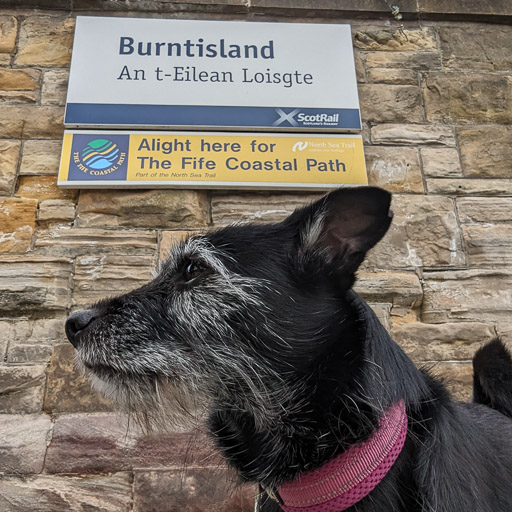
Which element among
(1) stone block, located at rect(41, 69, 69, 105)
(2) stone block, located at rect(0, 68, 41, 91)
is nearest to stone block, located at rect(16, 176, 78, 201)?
(1) stone block, located at rect(41, 69, 69, 105)

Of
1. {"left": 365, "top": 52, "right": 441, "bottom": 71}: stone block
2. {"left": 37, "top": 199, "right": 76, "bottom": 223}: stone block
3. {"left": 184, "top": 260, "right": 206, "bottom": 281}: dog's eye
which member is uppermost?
{"left": 365, "top": 52, "right": 441, "bottom": 71}: stone block

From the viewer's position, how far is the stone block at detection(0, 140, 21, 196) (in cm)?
334

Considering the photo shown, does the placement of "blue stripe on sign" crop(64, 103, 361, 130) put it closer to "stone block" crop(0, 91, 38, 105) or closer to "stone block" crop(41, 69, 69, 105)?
"stone block" crop(41, 69, 69, 105)

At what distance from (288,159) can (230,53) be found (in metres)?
1.00

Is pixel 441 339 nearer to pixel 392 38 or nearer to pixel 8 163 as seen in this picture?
pixel 392 38

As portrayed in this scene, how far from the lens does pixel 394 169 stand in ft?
11.7

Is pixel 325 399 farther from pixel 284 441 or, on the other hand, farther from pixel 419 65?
pixel 419 65

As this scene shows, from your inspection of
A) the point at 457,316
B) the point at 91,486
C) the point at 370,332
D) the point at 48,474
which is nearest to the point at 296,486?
the point at 370,332

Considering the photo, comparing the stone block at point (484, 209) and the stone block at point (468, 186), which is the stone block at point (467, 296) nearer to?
the stone block at point (484, 209)

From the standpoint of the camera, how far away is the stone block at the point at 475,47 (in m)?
3.98

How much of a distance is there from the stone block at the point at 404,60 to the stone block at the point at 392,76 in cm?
3

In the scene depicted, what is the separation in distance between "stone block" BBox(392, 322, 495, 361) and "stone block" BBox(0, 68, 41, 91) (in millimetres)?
3063

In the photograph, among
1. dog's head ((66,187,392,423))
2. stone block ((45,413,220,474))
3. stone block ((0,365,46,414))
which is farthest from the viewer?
stone block ((0,365,46,414))

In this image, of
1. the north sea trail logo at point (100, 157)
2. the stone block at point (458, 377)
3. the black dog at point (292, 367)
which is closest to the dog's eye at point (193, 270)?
the black dog at point (292, 367)
